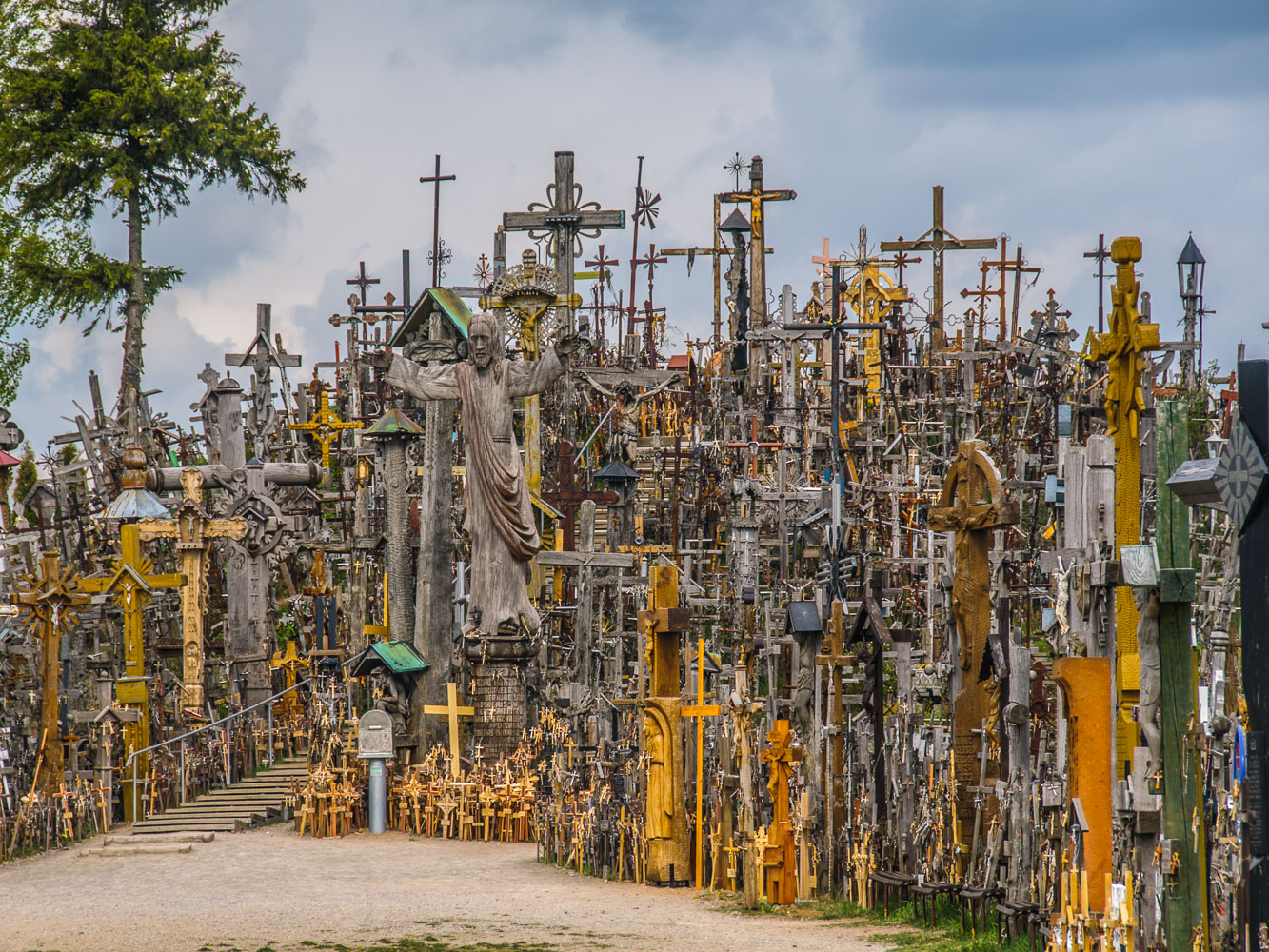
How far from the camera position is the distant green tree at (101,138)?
2844 centimetres

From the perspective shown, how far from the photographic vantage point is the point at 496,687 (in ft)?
58.0

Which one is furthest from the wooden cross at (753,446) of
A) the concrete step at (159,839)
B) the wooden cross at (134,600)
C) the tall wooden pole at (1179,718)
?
the tall wooden pole at (1179,718)

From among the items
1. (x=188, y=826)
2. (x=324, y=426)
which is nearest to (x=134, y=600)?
(x=188, y=826)

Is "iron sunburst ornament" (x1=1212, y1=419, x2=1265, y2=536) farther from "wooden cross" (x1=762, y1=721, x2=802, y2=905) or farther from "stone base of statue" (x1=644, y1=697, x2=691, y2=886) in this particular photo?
"stone base of statue" (x1=644, y1=697, x2=691, y2=886)

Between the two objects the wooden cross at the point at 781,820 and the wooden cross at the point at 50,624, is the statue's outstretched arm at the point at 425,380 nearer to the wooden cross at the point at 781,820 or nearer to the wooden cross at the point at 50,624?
the wooden cross at the point at 50,624

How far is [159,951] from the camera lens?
10.9 metres

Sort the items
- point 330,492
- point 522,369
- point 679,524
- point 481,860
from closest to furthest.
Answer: point 481,860
point 522,369
point 679,524
point 330,492

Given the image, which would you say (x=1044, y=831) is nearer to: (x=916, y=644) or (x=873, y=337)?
(x=916, y=644)

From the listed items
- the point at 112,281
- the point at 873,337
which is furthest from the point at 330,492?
the point at 873,337

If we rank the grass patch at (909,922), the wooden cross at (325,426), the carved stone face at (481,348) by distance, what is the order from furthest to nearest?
1. the wooden cross at (325,426)
2. the carved stone face at (481,348)
3. the grass patch at (909,922)

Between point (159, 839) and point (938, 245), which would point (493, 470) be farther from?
point (938, 245)

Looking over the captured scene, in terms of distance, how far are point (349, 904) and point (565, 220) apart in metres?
11.6

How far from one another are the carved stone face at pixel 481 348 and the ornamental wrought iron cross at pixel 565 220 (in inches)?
183

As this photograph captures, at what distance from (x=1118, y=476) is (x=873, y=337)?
21098 mm
